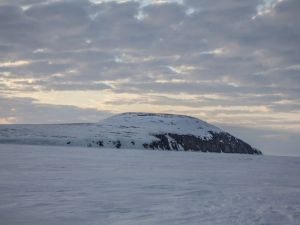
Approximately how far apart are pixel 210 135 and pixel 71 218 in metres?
186

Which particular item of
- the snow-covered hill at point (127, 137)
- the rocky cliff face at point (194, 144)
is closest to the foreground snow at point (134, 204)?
the snow-covered hill at point (127, 137)

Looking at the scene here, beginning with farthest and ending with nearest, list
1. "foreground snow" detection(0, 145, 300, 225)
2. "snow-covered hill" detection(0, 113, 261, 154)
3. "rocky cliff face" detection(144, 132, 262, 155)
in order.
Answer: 1. "rocky cliff face" detection(144, 132, 262, 155)
2. "snow-covered hill" detection(0, 113, 261, 154)
3. "foreground snow" detection(0, 145, 300, 225)

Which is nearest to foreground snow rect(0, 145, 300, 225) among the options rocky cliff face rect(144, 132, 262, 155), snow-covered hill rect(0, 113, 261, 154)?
snow-covered hill rect(0, 113, 261, 154)

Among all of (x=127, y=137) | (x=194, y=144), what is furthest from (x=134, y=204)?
(x=194, y=144)

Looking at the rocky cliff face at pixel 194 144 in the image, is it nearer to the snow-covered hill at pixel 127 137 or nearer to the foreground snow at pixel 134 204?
the snow-covered hill at pixel 127 137

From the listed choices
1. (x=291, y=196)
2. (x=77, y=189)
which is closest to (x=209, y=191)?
(x=291, y=196)

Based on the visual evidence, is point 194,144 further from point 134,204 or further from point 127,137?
point 134,204

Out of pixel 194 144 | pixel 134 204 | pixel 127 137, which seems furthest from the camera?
pixel 194 144

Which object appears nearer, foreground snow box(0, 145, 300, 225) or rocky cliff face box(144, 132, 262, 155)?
foreground snow box(0, 145, 300, 225)

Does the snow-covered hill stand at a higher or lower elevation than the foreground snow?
higher

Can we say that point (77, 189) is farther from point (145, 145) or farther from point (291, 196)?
point (145, 145)

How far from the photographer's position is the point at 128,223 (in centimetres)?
1102

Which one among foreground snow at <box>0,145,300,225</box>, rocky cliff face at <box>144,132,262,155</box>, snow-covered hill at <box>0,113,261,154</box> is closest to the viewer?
foreground snow at <box>0,145,300,225</box>

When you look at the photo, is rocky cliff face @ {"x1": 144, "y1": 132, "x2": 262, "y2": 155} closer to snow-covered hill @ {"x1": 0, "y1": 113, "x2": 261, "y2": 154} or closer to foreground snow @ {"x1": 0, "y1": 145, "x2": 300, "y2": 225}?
snow-covered hill @ {"x1": 0, "y1": 113, "x2": 261, "y2": 154}
